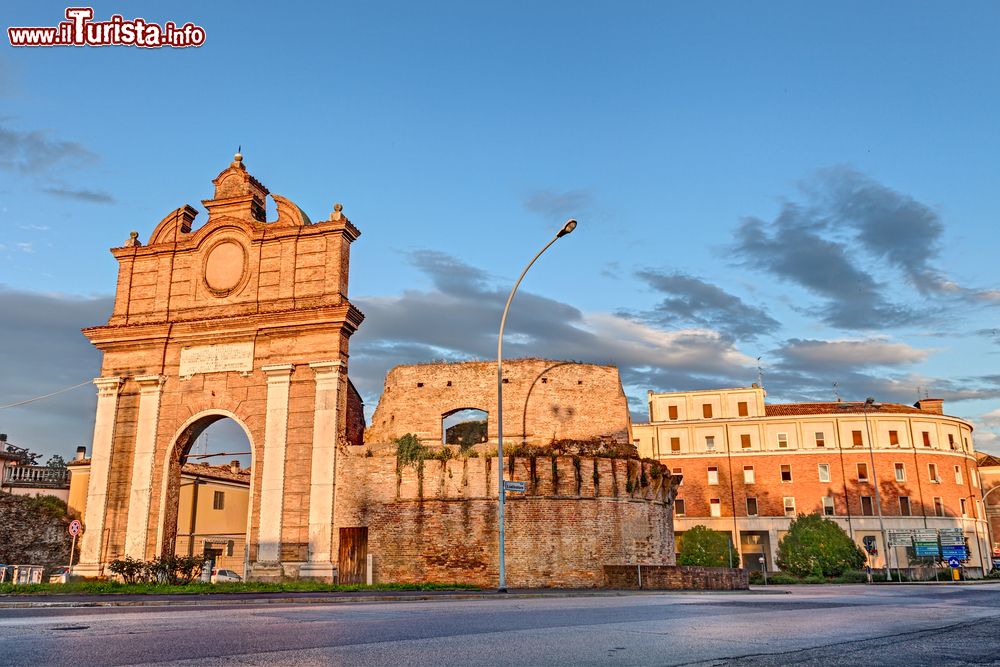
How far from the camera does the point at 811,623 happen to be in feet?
31.6

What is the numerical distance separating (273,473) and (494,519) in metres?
8.40

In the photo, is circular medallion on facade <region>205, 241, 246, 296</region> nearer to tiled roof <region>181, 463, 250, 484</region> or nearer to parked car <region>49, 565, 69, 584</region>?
parked car <region>49, 565, 69, 584</region>

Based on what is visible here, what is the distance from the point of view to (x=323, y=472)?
2781 centimetres

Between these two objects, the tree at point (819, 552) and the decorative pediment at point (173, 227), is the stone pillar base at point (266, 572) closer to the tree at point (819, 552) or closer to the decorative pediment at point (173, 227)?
the decorative pediment at point (173, 227)

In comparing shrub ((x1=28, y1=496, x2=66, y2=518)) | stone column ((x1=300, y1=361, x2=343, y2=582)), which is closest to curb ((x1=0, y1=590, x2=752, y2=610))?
stone column ((x1=300, y1=361, x2=343, y2=582))

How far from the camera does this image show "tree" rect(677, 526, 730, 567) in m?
50.3

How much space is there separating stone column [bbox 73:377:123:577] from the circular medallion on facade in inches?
213

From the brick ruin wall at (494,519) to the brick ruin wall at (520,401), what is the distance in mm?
1895

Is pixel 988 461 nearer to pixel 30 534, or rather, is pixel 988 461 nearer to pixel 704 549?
pixel 704 549

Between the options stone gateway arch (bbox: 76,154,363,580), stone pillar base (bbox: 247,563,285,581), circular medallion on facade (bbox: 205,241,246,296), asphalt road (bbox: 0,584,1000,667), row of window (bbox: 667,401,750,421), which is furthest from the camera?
row of window (bbox: 667,401,750,421)

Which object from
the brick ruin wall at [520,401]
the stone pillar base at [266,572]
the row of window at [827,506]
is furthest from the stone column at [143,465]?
the row of window at [827,506]

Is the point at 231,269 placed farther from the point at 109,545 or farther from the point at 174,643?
the point at 174,643

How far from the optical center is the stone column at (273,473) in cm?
2736

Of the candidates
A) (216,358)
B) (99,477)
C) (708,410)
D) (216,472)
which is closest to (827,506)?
(708,410)
